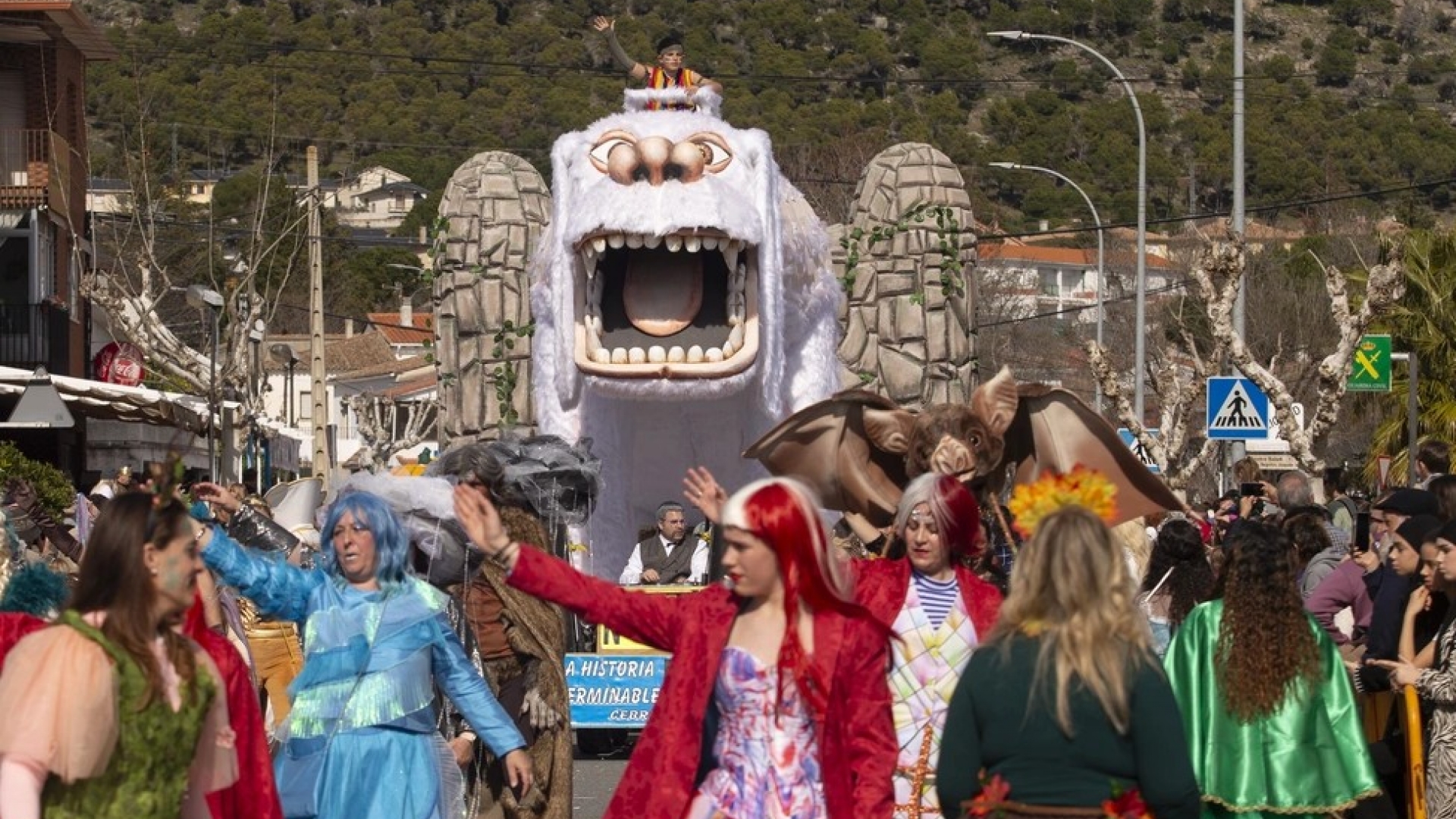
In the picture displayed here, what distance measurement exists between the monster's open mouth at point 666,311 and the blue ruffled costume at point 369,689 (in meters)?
4.73

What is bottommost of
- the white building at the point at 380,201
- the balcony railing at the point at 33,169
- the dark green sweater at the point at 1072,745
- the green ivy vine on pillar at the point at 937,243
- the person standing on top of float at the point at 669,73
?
the dark green sweater at the point at 1072,745

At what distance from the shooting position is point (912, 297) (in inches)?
519

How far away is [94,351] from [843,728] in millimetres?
42286

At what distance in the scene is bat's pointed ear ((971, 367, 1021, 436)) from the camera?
31.2 ft

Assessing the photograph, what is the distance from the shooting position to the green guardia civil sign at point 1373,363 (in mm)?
19828

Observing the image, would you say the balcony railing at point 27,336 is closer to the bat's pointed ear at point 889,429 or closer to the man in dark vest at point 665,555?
the man in dark vest at point 665,555

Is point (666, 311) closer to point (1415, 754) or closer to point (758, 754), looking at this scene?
point (1415, 754)

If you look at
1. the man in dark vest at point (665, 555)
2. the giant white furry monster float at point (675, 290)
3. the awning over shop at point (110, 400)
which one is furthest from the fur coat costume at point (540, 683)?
the awning over shop at point (110, 400)

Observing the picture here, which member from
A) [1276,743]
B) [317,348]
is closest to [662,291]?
[1276,743]

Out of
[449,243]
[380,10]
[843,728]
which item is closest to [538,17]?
[380,10]

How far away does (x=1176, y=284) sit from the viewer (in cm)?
5666

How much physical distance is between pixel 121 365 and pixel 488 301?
2518 centimetres

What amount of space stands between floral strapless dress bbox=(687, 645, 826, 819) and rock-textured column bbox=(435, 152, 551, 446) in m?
7.07

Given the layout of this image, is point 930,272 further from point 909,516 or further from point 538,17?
point 538,17
